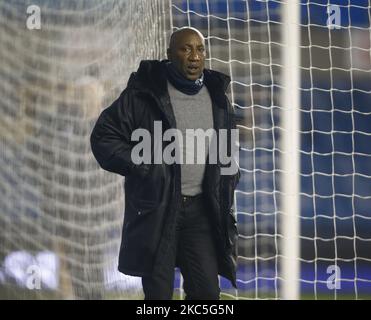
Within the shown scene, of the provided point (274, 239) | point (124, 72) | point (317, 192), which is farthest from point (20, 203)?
point (317, 192)

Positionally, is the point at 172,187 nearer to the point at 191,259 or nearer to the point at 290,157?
the point at 191,259

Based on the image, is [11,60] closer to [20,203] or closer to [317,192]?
[20,203]

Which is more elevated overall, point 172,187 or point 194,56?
point 194,56

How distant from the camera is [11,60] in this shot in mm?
8156

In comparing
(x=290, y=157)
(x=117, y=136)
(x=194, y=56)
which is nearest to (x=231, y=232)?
(x=117, y=136)

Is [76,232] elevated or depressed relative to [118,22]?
depressed

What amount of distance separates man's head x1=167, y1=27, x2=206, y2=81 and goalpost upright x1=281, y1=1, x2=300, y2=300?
7.01ft

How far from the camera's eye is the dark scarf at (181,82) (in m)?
5.46

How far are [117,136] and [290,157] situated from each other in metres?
2.25

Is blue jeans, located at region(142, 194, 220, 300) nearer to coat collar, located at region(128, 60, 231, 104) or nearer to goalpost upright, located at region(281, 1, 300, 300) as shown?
coat collar, located at region(128, 60, 231, 104)

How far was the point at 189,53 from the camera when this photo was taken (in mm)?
5438

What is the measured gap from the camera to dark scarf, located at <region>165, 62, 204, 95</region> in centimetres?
546

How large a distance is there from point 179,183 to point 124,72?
98.8 inches

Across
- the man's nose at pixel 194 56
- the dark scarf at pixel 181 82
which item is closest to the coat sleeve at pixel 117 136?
the dark scarf at pixel 181 82
